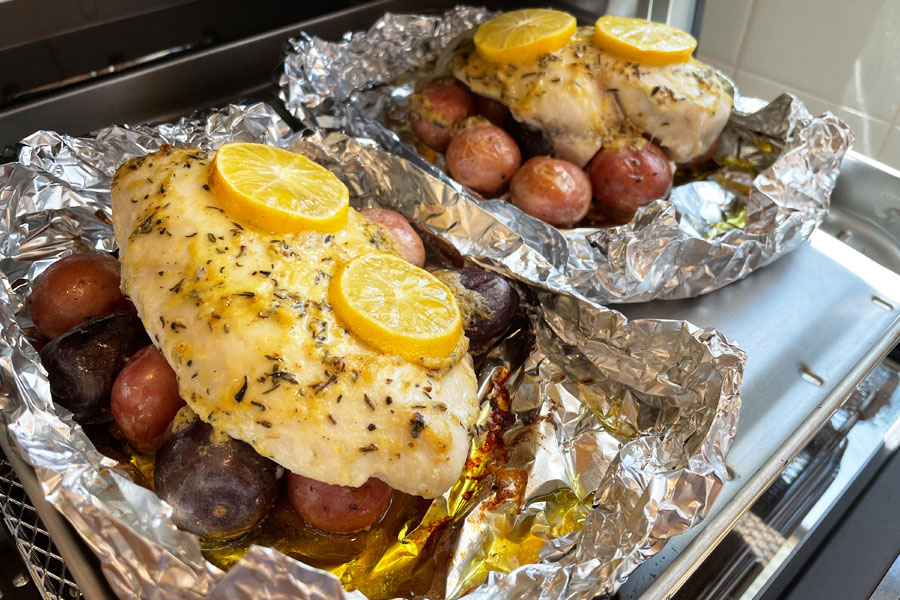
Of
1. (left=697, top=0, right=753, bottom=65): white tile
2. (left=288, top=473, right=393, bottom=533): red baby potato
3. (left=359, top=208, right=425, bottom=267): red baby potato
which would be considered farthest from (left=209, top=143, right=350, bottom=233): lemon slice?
(left=697, top=0, right=753, bottom=65): white tile

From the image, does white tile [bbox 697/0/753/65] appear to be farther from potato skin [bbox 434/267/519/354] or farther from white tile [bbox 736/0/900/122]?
potato skin [bbox 434/267/519/354]

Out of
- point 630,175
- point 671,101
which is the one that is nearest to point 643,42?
point 671,101

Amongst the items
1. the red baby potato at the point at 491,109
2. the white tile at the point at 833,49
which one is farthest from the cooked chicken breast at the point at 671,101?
the white tile at the point at 833,49

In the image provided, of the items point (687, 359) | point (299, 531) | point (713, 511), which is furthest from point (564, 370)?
point (299, 531)

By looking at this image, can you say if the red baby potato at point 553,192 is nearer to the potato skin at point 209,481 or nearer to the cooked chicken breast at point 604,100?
the cooked chicken breast at point 604,100

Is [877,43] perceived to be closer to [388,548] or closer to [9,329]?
[388,548]
